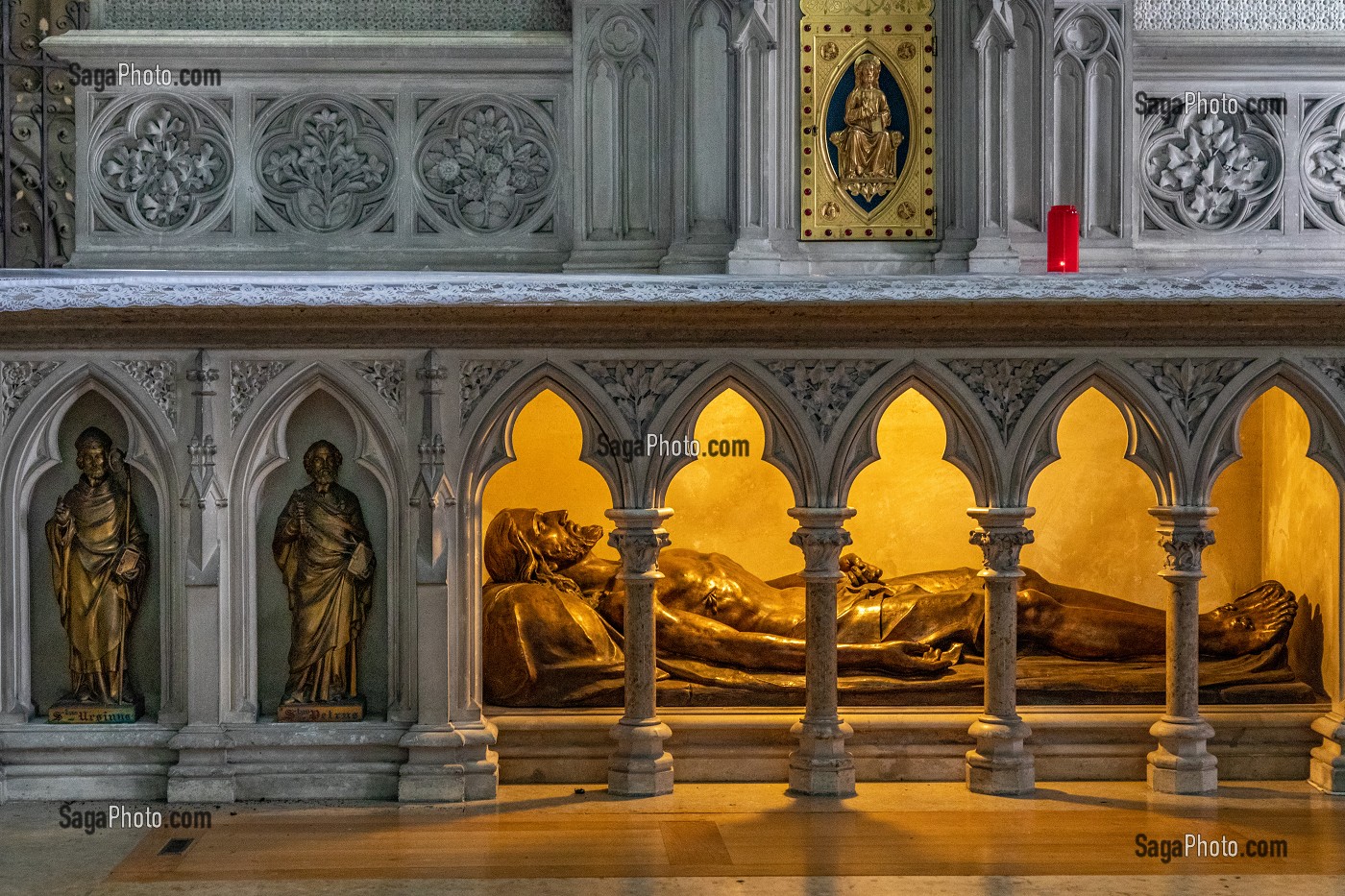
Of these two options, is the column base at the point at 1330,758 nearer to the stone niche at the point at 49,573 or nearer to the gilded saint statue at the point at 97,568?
the stone niche at the point at 49,573

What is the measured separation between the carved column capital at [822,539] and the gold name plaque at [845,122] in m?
1.54

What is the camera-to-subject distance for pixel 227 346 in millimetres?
8492

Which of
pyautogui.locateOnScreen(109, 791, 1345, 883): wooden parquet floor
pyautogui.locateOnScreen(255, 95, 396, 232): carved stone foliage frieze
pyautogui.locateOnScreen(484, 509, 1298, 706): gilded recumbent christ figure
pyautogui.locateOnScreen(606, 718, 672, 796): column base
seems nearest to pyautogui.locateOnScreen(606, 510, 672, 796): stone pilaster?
pyautogui.locateOnScreen(606, 718, 672, 796): column base

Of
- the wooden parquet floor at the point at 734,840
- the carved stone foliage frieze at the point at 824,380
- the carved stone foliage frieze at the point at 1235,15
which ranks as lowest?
the wooden parquet floor at the point at 734,840

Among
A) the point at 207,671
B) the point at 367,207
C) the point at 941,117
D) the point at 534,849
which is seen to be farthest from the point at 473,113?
the point at 534,849

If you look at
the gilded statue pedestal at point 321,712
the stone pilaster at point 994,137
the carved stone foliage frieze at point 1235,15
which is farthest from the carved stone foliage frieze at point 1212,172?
the gilded statue pedestal at point 321,712

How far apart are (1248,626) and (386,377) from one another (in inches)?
193

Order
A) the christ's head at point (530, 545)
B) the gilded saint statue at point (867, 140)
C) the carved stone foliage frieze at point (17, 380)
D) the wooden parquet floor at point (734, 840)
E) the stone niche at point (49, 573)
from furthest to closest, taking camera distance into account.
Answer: the christ's head at point (530, 545), the gilded saint statue at point (867, 140), the stone niche at point (49, 573), the carved stone foliage frieze at point (17, 380), the wooden parquet floor at point (734, 840)

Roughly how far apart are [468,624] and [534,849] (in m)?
1.49

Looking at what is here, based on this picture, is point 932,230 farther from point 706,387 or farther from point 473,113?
point 473,113

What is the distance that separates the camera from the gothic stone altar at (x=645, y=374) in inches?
335

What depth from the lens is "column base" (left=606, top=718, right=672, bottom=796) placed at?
8.60 m

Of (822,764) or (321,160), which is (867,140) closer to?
(321,160)

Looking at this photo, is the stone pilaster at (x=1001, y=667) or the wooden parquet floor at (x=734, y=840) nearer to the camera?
the wooden parquet floor at (x=734, y=840)
